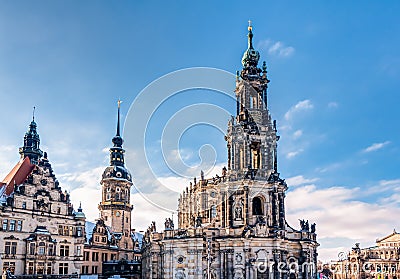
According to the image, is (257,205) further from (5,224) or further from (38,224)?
(5,224)

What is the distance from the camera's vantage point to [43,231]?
2452 inches

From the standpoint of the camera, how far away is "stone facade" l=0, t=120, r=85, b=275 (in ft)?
194

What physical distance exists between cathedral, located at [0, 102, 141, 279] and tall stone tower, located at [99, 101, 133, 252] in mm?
6625

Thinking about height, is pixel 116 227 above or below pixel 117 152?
below

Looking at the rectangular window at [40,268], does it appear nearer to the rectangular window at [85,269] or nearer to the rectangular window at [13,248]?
the rectangular window at [13,248]

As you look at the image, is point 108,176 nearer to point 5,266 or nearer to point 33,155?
point 33,155

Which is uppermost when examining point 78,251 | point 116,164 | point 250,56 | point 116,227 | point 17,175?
point 250,56

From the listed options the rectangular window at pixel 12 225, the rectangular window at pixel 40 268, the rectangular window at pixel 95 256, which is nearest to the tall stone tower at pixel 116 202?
the rectangular window at pixel 95 256

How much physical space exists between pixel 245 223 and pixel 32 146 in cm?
Result: 3746

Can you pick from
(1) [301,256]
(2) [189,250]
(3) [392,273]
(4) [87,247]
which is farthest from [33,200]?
(3) [392,273]

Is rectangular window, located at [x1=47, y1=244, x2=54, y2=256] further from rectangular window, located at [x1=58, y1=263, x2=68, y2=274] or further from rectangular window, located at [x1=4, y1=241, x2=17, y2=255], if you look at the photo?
rectangular window, located at [x1=4, y1=241, x2=17, y2=255]

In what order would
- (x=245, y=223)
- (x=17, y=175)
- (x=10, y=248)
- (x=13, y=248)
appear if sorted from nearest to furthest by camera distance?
(x=245, y=223) < (x=10, y=248) < (x=13, y=248) < (x=17, y=175)

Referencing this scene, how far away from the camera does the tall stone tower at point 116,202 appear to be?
90.5 m

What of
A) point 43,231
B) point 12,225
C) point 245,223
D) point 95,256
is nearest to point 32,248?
point 43,231
